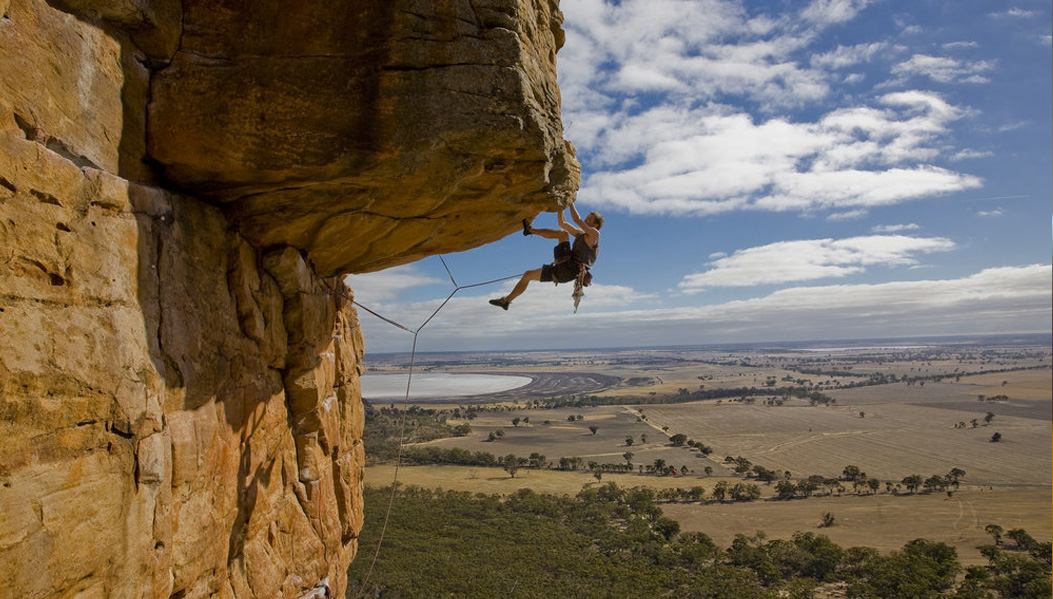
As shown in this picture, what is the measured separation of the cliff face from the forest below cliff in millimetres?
28572

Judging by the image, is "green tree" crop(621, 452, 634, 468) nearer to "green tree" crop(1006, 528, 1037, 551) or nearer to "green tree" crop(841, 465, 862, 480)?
"green tree" crop(841, 465, 862, 480)

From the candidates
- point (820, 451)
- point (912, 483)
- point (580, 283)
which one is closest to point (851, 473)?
point (912, 483)

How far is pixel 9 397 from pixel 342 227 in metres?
3.58

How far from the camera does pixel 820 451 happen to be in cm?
8144

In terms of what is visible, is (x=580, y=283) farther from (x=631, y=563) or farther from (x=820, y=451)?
(x=820, y=451)

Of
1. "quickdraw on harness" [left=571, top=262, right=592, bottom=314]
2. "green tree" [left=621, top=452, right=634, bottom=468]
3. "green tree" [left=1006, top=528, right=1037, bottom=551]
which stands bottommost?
"green tree" [left=621, top=452, right=634, bottom=468]

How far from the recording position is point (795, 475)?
6744 cm

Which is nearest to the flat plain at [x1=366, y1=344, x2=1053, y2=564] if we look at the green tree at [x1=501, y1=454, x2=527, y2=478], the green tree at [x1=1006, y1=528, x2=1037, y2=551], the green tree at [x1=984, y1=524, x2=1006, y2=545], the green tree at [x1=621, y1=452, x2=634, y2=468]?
the green tree at [x1=621, y1=452, x2=634, y2=468]

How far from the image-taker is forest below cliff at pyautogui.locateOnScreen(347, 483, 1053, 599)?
105 feet

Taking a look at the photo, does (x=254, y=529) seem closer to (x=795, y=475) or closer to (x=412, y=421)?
(x=795, y=475)

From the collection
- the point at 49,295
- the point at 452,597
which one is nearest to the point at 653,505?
the point at 452,597

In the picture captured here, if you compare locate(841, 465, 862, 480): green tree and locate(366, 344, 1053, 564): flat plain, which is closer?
locate(366, 344, 1053, 564): flat plain

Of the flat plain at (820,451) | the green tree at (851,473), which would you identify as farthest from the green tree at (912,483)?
the green tree at (851,473)

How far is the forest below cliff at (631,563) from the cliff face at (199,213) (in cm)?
2857
